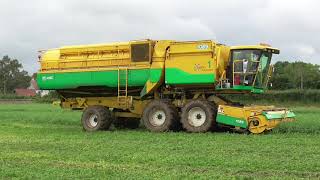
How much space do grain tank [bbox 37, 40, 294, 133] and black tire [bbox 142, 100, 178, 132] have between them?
0.12 feet

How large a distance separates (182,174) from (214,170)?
78 centimetres

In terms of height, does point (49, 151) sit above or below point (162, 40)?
below

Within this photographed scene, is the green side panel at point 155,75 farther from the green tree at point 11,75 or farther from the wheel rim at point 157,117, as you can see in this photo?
the green tree at point 11,75

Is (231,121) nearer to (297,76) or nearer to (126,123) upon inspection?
(126,123)

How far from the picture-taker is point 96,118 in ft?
67.4

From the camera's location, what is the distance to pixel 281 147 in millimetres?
12930

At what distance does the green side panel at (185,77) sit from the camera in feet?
59.9

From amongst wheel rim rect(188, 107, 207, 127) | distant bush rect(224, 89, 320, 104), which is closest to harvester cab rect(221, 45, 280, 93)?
wheel rim rect(188, 107, 207, 127)

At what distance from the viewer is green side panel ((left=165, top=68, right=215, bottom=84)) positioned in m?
18.3

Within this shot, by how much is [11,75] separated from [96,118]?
12765 centimetres

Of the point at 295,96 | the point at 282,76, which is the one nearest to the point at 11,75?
the point at 282,76

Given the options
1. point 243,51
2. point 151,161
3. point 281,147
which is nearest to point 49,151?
point 151,161

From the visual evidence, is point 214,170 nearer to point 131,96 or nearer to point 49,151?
A: point 49,151

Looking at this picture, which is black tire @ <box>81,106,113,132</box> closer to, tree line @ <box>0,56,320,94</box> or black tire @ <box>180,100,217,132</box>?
black tire @ <box>180,100,217,132</box>
